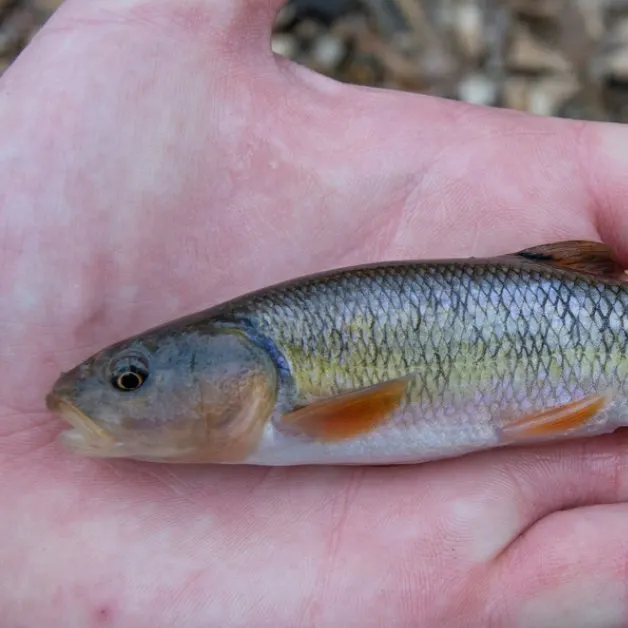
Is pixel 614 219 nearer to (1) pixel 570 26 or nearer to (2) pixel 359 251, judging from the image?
(2) pixel 359 251

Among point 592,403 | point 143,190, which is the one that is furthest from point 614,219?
point 143,190

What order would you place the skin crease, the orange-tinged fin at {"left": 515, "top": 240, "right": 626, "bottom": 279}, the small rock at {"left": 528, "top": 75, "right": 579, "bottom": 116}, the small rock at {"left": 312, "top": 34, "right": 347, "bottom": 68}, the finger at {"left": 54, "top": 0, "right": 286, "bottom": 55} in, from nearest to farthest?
the skin crease
the orange-tinged fin at {"left": 515, "top": 240, "right": 626, "bottom": 279}
the finger at {"left": 54, "top": 0, "right": 286, "bottom": 55}
the small rock at {"left": 528, "top": 75, "right": 579, "bottom": 116}
the small rock at {"left": 312, "top": 34, "right": 347, "bottom": 68}

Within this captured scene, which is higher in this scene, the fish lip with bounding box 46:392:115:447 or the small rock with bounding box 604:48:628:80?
the fish lip with bounding box 46:392:115:447

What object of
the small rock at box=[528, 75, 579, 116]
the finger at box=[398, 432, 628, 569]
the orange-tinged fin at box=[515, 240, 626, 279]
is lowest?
the small rock at box=[528, 75, 579, 116]

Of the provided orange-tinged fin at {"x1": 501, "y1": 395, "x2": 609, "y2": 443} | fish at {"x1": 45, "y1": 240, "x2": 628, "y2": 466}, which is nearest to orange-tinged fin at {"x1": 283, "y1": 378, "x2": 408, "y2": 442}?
fish at {"x1": 45, "y1": 240, "x2": 628, "y2": 466}

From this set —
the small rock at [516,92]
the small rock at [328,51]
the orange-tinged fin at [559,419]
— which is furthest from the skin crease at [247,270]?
the small rock at [516,92]

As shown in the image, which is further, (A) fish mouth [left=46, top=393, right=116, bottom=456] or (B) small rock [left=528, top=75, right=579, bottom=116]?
(B) small rock [left=528, top=75, right=579, bottom=116]

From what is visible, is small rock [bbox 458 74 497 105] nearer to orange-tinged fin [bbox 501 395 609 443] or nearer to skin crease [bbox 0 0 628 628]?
skin crease [bbox 0 0 628 628]
